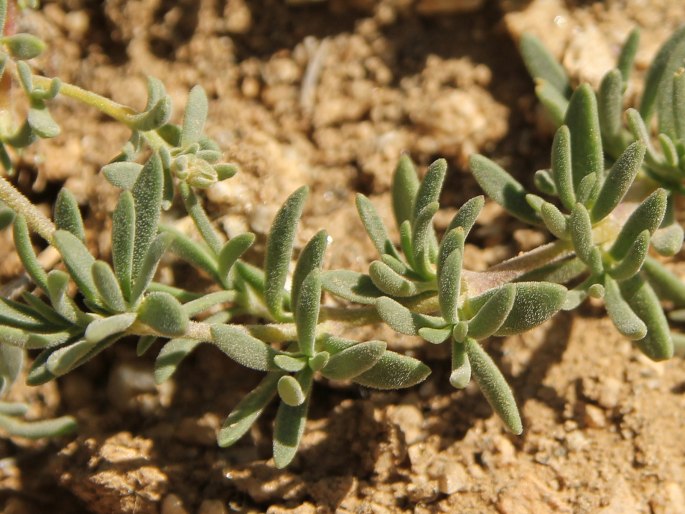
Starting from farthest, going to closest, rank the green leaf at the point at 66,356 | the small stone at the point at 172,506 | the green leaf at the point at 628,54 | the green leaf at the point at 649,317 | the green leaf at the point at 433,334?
the green leaf at the point at 628,54 → the small stone at the point at 172,506 → the green leaf at the point at 649,317 → the green leaf at the point at 433,334 → the green leaf at the point at 66,356

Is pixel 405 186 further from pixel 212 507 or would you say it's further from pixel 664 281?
pixel 212 507

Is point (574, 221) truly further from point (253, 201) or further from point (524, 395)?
point (253, 201)

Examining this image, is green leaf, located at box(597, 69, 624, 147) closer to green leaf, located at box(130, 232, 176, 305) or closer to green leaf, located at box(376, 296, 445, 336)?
green leaf, located at box(376, 296, 445, 336)

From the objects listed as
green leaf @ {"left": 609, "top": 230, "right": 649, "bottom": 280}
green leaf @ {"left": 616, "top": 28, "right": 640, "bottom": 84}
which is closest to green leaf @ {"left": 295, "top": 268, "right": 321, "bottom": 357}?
green leaf @ {"left": 609, "top": 230, "right": 649, "bottom": 280}

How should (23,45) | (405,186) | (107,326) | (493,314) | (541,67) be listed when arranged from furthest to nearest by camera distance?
1. (541,67)
2. (405,186)
3. (23,45)
4. (493,314)
5. (107,326)

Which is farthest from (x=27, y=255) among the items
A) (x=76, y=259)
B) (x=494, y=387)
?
(x=494, y=387)

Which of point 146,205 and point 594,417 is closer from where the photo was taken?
point 146,205

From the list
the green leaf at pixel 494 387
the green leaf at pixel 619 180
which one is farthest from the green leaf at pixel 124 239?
the green leaf at pixel 619 180

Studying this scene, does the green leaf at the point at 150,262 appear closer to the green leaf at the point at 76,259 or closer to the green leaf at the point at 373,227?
the green leaf at the point at 76,259
